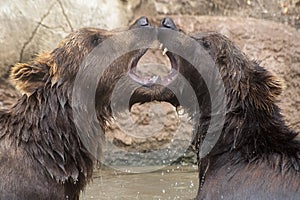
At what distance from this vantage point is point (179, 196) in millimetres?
7660

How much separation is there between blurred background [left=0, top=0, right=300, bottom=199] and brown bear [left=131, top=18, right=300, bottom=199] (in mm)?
2470

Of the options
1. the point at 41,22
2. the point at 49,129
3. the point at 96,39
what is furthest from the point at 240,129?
the point at 41,22

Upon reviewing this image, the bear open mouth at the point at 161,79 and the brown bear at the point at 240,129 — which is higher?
the bear open mouth at the point at 161,79

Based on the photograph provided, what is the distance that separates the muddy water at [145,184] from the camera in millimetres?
7684

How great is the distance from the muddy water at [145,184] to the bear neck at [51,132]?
5.24 feet

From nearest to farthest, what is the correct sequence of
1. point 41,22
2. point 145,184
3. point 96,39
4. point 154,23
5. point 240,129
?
1. point 240,129
2. point 96,39
3. point 145,184
4. point 41,22
5. point 154,23

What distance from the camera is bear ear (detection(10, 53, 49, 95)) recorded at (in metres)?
6.01

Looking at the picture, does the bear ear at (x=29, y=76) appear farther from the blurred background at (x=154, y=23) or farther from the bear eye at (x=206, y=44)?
the blurred background at (x=154, y=23)

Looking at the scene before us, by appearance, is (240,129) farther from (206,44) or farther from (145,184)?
(145,184)

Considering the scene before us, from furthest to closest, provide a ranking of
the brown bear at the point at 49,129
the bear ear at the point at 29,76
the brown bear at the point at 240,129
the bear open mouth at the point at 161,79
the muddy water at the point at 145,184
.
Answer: the muddy water at the point at 145,184
the bear open mouth at the point at 161,79
the bear ear at the point at 29,76
the brown bear at the point at 49,129
the brown bear at the point at 240,129

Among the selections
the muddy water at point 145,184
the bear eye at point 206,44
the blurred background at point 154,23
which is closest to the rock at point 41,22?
the blurred background at point 154,23

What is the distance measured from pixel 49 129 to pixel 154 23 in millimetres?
3382

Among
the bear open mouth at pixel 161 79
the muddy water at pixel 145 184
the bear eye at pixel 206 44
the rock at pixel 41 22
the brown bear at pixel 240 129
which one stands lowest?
the muddy water at pixel 145 184

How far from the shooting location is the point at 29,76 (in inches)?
237
